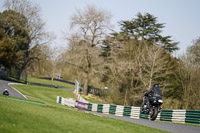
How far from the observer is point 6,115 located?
11766 millimetres

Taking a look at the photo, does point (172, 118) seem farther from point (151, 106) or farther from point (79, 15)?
point (79, 15)

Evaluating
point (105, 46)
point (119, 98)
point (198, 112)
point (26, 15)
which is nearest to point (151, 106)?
point (198, 112)

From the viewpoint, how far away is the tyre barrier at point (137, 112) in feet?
83.9

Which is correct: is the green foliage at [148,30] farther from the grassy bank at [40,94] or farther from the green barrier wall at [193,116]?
the green barrier wall at [193,116]

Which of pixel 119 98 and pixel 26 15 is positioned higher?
pixel 26 15

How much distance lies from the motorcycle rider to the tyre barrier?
6705mm

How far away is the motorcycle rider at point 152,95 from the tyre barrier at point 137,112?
6705 millimetres

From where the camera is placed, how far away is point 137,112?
3272 centimetres

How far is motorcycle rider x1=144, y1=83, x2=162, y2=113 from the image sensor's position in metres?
18.5

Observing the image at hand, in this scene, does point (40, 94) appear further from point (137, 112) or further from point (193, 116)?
point (193, 116)

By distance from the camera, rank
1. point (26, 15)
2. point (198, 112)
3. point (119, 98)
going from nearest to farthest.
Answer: point (198, 112) < point (119, 98) < point (26, 15)

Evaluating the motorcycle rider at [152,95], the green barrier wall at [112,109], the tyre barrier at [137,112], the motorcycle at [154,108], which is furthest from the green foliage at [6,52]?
the motorcycle at [154,108]

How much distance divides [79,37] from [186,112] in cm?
3405

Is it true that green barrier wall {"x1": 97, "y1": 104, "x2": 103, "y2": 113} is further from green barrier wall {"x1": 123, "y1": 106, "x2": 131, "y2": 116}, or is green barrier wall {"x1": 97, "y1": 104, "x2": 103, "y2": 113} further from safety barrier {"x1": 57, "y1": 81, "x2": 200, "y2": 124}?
green barrier wall {"x1": 123, "y1": 106, "x2": 131, "y2": 116}
